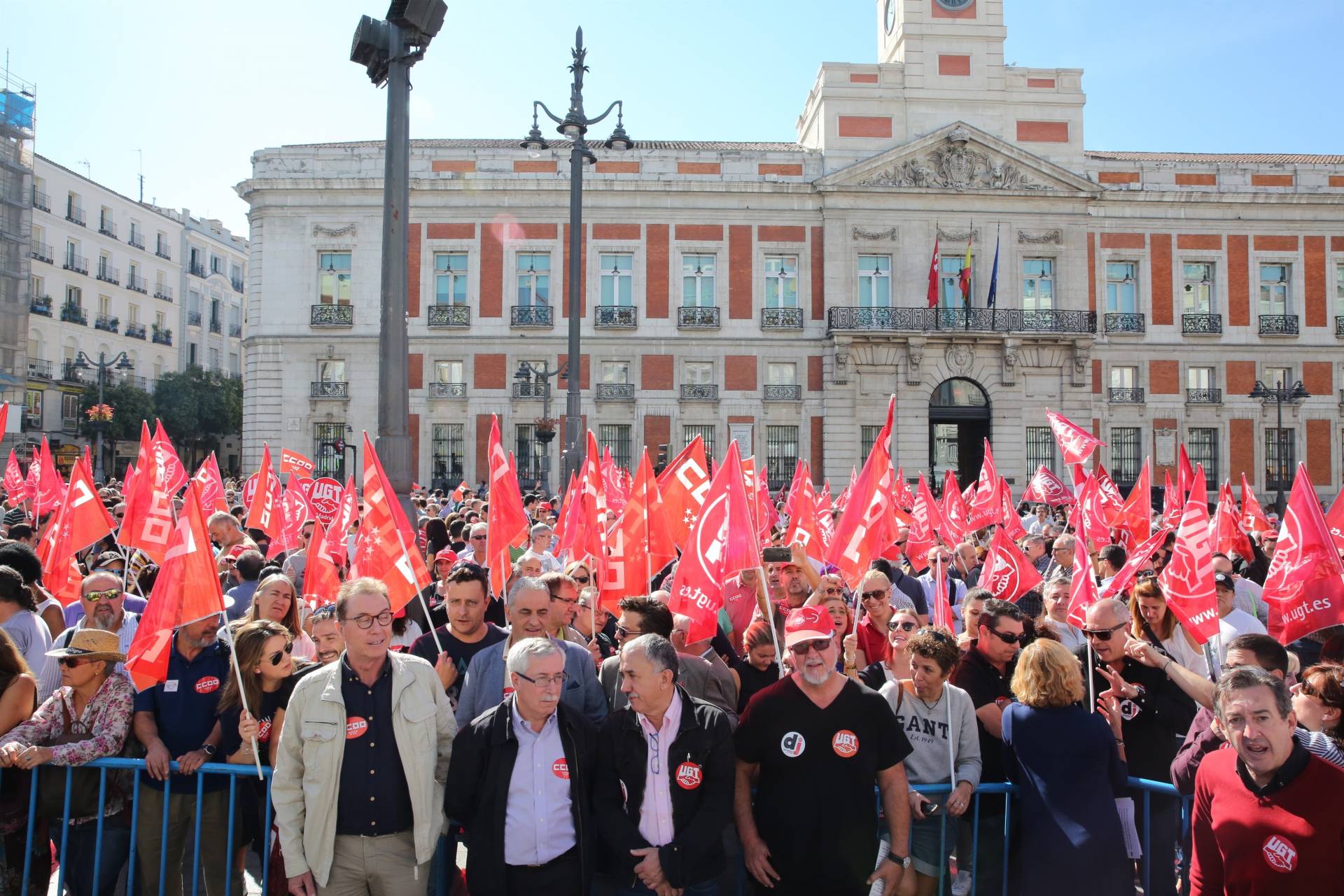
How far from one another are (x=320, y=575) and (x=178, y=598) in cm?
267

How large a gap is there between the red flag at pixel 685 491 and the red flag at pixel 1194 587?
3.96 meters

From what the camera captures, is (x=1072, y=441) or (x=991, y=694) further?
(x=1072, y=441)

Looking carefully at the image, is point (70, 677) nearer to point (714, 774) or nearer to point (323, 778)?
point (323, 778)

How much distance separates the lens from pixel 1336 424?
114 ft

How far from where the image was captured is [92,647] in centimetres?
472

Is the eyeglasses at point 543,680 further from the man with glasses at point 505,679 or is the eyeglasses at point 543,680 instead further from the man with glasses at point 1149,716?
the man with glasses at point 1149,716

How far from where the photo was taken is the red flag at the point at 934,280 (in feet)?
106

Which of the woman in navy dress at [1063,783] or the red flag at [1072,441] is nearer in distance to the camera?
the woman in navy dress at [1063,783]

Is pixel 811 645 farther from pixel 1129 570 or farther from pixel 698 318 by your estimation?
pixel 698 318

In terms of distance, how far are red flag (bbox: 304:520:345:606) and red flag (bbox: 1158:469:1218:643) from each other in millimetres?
5667

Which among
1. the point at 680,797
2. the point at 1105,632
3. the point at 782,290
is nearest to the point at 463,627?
the point at 680,797

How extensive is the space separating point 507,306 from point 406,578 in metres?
27.8

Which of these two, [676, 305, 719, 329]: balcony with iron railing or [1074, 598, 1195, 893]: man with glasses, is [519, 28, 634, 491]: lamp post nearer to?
[1074, 598, 1195, 893]: man with glasses

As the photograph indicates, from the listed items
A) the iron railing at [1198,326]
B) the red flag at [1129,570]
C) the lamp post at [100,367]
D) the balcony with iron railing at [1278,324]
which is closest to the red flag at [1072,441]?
the red flag at [1129,570]
